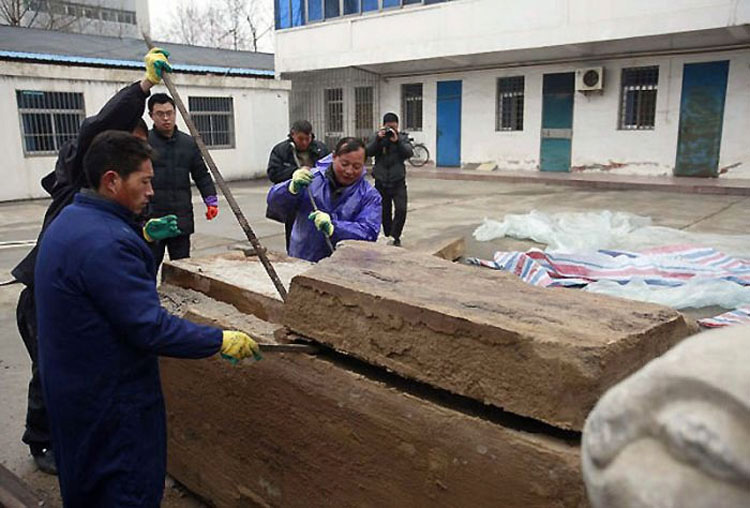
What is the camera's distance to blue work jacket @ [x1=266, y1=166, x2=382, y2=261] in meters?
3.20

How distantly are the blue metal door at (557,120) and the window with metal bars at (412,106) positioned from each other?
352 centimetres

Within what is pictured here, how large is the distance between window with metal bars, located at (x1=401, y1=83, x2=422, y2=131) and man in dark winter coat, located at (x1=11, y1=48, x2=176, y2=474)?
13.9 metres

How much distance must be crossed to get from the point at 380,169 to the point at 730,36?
855 centimetres

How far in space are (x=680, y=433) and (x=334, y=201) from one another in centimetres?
273

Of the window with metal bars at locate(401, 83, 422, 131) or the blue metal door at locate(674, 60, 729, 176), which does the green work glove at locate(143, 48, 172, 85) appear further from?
the window with metal bars at locate(401, 83, 422, 131)

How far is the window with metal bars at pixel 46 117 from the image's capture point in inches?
436

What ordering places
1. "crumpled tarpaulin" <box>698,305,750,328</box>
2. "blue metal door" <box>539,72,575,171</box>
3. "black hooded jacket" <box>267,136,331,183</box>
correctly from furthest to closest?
"blue metal door" <box>539,72,575,171</box>, "black hooded jacket" <box>267,136,331,183</box>, "crumpled tarpaulin" <box>698,305,750,328</box>

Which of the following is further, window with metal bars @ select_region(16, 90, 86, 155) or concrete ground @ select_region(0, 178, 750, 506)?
window with metal bars @ select_region(16, 90, 86, 155)

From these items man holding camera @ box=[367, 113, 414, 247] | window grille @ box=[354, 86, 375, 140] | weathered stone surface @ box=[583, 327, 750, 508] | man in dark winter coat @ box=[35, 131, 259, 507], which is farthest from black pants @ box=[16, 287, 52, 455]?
window grille @ box=[354, 86, 375, 140]

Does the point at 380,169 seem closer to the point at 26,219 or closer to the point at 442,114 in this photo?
the point at 26,219

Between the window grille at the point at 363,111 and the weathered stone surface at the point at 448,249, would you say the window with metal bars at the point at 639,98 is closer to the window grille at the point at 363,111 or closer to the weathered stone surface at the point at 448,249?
the window grille at the point at 363,111

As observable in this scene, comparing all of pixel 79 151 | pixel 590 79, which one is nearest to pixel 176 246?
pixel 79 151

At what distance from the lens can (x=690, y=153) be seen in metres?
12.2

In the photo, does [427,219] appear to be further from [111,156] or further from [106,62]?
[106,62]
